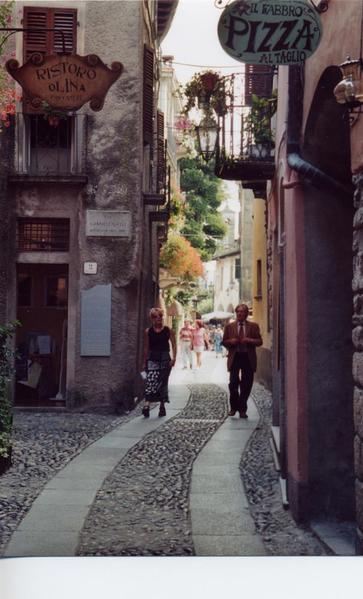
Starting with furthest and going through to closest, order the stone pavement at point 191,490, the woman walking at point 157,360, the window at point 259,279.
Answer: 1. the woman walking at point 157,360
2. the window at point 259,279
3. the stone pavement at point 191,490

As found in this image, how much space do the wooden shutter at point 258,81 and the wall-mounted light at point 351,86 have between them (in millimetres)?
638

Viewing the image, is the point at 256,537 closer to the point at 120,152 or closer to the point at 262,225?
the point at 262,225

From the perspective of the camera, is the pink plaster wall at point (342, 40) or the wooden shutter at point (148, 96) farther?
the wooden shutter at point (148, 96)

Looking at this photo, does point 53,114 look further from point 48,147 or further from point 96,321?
point 96,321

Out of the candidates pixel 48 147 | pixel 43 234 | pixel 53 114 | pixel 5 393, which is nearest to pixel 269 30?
pixel 53 114

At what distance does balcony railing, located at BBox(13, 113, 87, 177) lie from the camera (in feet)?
14.5

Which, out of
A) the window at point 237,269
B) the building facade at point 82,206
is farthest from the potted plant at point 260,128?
the window at point 237,269

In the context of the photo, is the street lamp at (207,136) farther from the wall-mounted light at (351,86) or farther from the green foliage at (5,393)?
the green foliage at (5,393)

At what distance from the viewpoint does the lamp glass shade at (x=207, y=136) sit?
437 centimetres

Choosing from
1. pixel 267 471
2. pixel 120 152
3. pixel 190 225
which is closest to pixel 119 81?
pixel 120 152

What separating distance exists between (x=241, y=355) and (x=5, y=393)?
1096 mm

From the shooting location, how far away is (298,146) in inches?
175

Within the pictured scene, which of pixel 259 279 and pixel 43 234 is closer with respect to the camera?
pixel 43 234

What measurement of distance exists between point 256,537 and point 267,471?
939 mm
